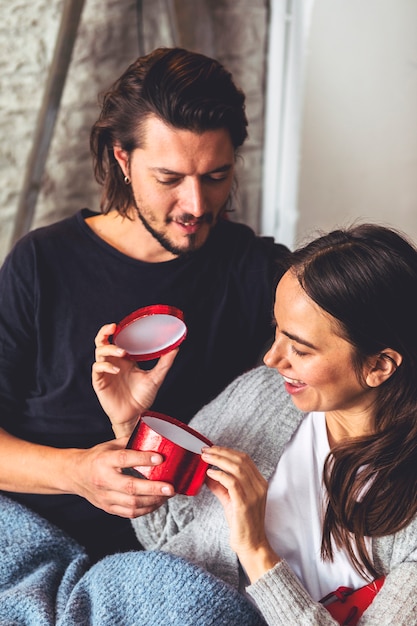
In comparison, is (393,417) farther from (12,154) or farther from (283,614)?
(12,154)

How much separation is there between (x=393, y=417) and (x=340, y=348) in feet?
0.66

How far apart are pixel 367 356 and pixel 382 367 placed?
0.04 meters

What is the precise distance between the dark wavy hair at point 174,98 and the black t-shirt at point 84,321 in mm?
184

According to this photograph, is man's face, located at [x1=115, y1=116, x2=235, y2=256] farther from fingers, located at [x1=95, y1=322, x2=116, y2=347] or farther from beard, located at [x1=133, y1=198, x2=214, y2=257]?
fingers, located at [x1=95, y1=322, x2=116, y2=347]

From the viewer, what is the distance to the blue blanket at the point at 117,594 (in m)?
1.26

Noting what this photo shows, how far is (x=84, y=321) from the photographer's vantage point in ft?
5.46

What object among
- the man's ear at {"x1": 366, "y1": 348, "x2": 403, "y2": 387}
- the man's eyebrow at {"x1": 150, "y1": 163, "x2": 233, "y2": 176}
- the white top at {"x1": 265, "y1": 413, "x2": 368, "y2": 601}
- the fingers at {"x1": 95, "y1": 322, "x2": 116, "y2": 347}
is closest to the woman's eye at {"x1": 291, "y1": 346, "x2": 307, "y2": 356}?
the man's ear at {"x1": 366, "y1": 348, "x2": 403, "y2": 387}

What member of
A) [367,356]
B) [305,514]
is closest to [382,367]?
[367,356]

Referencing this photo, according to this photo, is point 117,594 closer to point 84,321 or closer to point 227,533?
point 227,533

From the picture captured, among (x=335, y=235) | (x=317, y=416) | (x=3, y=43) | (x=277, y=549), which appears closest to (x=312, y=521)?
(x=277, y=549)

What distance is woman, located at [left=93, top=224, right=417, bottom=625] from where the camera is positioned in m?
1.27

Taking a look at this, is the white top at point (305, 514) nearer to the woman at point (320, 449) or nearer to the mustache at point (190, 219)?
the woman at point (320, 449)

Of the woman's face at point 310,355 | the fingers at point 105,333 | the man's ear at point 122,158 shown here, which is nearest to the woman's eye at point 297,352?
the woman's face at point 310,355

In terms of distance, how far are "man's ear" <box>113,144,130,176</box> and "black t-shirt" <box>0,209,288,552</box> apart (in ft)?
0.51
